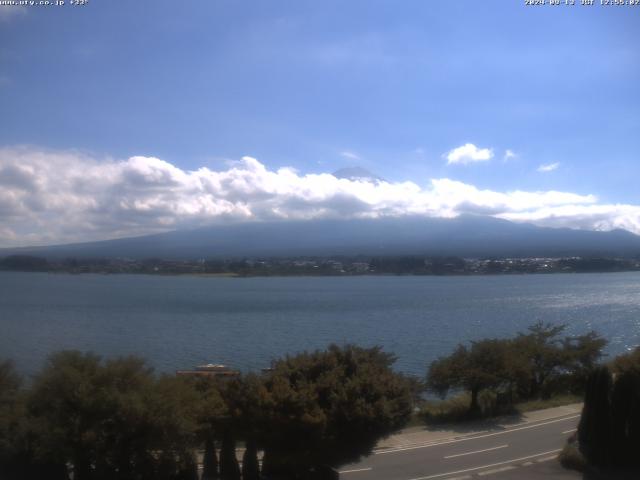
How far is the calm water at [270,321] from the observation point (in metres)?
25.5

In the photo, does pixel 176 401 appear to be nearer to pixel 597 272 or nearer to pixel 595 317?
pixel 595 317

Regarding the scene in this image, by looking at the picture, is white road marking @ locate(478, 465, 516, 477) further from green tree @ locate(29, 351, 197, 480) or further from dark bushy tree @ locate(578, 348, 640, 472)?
green tree @ locate(29, 351, 197, 480)

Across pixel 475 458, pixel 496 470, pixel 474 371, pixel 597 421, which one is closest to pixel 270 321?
pixel 474 371

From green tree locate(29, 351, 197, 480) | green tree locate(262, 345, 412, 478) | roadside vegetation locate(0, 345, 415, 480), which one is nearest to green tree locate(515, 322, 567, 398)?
roadside vegetation locate(0, 345, 415, 480)

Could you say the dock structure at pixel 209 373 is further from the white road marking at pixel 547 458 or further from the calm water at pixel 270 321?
the calm water at pixel 270 321

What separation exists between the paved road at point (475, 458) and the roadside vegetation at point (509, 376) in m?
2.23

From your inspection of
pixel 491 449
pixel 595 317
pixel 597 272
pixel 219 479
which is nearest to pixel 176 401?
pixel 219 479

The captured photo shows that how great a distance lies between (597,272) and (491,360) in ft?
286

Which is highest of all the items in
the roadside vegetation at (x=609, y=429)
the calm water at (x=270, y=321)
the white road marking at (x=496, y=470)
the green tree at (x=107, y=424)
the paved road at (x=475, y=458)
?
the green tree at (x=107, y=424)

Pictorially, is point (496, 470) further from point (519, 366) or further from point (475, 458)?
point (519, 366)

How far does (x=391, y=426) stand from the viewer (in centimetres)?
849

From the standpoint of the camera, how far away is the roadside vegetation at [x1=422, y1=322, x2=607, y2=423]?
15430 mm

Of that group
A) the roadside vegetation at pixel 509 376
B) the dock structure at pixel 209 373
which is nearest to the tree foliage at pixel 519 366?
the roadside vegetation at pixel 509 376

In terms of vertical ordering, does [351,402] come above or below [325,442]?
above
